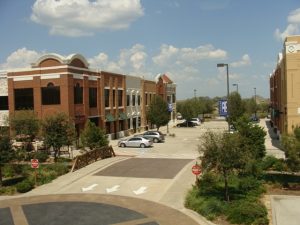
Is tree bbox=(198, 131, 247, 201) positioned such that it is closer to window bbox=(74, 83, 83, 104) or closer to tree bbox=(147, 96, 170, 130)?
window bbox=(74, 83, 83, 104)

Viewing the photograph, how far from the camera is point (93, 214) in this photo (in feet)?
58.3

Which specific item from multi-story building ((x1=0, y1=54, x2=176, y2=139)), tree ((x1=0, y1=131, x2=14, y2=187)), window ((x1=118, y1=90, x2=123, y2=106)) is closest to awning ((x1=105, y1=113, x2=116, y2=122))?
multi-story building ((x1=0, y1=54, x2=176, y2=139))

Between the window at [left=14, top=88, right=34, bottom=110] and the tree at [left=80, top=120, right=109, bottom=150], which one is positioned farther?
the window at [left=14, top=88, right=34, bottom=110]

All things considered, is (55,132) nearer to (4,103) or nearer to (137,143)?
(137,143)

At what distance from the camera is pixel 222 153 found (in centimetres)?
1873

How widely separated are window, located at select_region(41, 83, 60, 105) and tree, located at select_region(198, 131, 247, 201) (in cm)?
2759

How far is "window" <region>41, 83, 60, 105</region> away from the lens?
4356cm

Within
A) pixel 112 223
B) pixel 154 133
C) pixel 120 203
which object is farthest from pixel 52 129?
pixel 154 133

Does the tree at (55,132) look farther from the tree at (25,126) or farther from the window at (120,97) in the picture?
the window at (120,97)

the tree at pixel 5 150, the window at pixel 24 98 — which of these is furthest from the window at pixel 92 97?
the tree at pixel 5 150

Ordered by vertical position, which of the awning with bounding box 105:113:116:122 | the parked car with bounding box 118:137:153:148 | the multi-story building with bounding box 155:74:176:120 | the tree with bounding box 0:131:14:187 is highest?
the multi-story building with bounding box 155:74:176:120

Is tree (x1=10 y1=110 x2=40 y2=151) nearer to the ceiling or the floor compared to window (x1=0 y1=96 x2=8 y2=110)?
nearer to the floor

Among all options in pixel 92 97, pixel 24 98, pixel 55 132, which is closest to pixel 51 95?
pixel 24 98

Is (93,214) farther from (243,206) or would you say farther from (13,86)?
(13,86)
